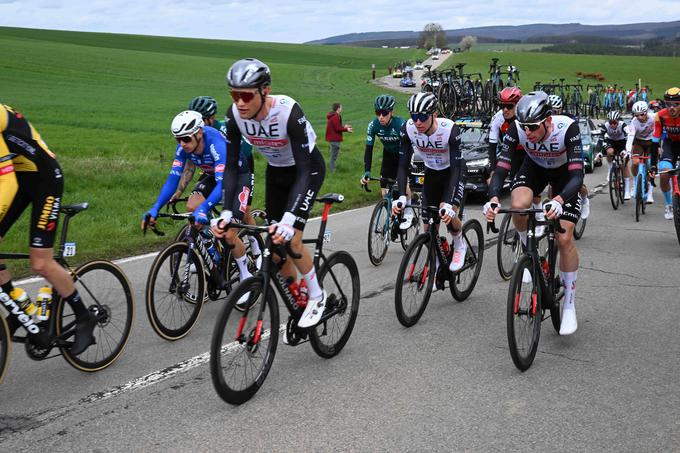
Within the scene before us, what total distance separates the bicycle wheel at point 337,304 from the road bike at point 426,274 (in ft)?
1.79

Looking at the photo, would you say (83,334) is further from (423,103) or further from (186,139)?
(423,103)

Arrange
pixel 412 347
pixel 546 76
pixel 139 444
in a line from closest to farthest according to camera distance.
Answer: pixel 139 444, pixel 412 347, pixel 546 76

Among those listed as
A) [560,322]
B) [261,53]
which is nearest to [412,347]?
[560,322]

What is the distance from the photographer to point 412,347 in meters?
6.05

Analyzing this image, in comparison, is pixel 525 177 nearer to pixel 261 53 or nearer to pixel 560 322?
pixel 560 322

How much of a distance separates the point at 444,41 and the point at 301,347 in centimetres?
17153

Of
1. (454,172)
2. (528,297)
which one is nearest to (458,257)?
(454,172)

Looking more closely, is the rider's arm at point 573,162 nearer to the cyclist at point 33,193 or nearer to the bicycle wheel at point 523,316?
the bicycle wheel at point 523,316

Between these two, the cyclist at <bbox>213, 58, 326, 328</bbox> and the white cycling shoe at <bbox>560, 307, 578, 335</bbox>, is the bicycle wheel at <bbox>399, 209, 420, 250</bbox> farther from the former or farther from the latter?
the cyclist at <bbox>213, 58, 326, 328</bbox>

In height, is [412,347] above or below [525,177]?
below

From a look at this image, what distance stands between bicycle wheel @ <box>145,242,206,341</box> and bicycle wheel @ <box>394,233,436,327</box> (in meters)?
1.73

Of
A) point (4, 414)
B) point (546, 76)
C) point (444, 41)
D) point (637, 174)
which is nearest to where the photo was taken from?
point (4, 414)

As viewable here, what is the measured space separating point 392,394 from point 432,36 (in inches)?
6779

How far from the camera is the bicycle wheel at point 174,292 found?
237 inches
